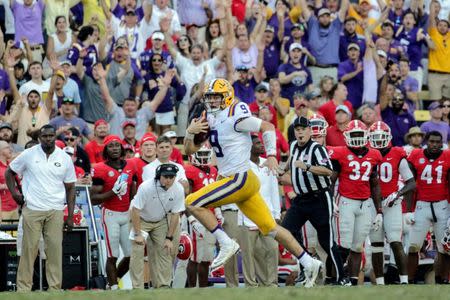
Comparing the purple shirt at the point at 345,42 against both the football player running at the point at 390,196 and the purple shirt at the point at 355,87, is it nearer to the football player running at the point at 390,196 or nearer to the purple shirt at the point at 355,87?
the purple shirt at the point at 355,87

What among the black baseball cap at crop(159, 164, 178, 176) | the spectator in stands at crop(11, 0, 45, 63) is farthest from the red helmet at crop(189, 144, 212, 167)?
the spectator in stands at crop(11, 0, 45, 63)

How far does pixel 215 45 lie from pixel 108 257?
263 inches

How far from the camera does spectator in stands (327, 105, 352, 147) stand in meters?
20.0

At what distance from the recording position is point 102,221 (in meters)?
17.7

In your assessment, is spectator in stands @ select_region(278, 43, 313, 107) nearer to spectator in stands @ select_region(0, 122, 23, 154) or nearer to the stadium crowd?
the stadium crowd

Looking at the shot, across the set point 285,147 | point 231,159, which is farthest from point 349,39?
point 231,159

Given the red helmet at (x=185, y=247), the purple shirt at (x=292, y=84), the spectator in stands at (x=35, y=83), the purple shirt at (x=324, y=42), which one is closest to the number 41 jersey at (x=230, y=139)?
the red helmet at (x=185, y=247)

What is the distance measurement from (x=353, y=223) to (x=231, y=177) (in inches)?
132

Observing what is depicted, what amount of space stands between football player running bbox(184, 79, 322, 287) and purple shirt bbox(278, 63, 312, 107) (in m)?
8.21

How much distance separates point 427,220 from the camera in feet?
59.5

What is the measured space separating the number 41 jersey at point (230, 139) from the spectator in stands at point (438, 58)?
10721 mm

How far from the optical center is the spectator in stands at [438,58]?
968 inches

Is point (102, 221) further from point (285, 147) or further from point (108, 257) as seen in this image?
point (285, 147)

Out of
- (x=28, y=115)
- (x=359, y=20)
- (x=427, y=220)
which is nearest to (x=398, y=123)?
(x=359, y=20)
